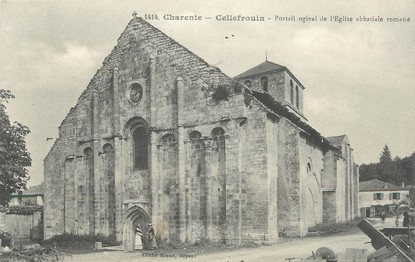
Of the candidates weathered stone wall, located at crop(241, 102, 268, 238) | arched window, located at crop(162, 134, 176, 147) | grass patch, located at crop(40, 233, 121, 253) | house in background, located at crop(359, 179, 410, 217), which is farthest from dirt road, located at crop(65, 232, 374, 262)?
house in background, located at crop(359, 179, 410, 217)

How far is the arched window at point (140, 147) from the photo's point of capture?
62.5 feet

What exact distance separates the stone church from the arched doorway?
5 cm

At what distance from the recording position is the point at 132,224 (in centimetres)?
1905

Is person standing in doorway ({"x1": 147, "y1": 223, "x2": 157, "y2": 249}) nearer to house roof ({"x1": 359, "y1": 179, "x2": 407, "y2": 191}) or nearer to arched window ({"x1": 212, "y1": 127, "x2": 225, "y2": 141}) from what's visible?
arched window ({"x1": 212, "y1": 127, "x2": 225, "y2": 141})

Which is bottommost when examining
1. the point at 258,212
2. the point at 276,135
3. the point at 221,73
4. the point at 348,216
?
the point at 348,216

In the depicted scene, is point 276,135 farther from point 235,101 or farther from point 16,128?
point 16,128

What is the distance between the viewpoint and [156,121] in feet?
60.1

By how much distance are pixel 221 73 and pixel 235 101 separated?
1.48m

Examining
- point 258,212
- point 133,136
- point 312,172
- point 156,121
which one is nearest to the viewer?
point 258,212

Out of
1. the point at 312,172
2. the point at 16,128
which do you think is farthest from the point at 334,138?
the point at 16,128

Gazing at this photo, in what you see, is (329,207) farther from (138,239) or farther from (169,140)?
(138,239)

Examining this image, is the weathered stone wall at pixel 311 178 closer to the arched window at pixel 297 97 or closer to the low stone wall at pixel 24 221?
the arched window at pixel 297 97

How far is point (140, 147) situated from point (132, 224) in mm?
3695

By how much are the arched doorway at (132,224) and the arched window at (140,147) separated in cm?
205
